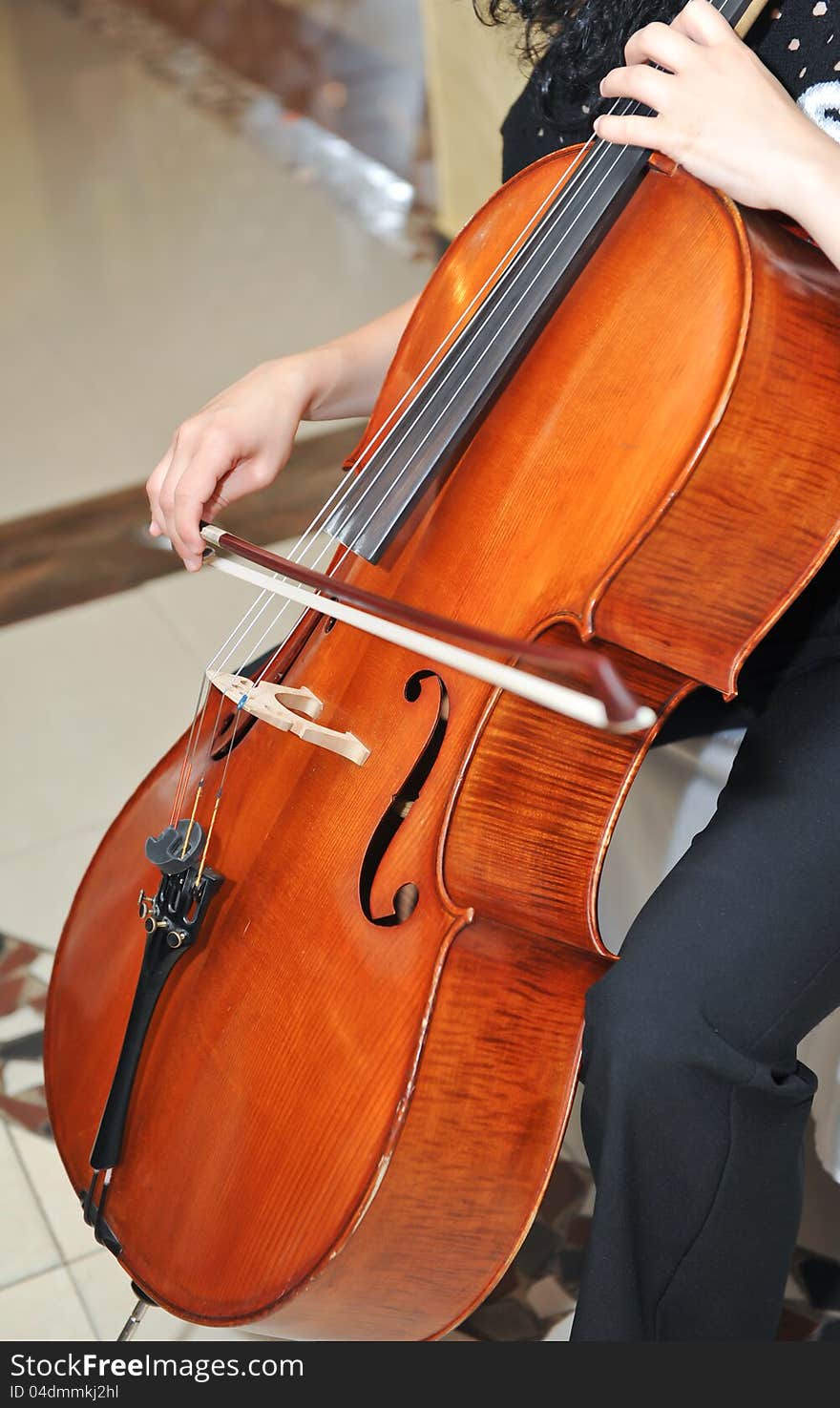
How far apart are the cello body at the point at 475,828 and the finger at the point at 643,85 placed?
41 millimetres

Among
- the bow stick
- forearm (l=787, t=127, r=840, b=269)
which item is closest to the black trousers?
the bow stick

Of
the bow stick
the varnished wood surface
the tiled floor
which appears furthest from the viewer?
the varnished wood surface

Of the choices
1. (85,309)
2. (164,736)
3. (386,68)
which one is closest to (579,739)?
(164,736)

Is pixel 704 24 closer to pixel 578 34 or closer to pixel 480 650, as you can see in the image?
pixel 578 34

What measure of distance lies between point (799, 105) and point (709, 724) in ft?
1.47

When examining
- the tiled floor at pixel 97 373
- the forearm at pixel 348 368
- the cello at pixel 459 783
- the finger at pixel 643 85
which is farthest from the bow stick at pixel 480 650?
the tiled floor at pixel 97 373

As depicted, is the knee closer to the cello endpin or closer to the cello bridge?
the cello bridge

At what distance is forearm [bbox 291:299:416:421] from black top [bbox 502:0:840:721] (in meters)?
0.20

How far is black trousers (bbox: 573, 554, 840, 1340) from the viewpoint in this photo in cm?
82

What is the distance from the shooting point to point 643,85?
0.81 m

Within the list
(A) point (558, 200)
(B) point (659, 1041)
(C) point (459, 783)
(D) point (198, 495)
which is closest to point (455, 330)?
(A) point (558, 200)

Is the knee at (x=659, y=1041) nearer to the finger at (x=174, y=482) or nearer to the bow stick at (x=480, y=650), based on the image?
the bow stick at (x=480, y=650)

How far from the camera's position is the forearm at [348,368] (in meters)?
1.08

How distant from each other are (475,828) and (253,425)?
1.26ft
